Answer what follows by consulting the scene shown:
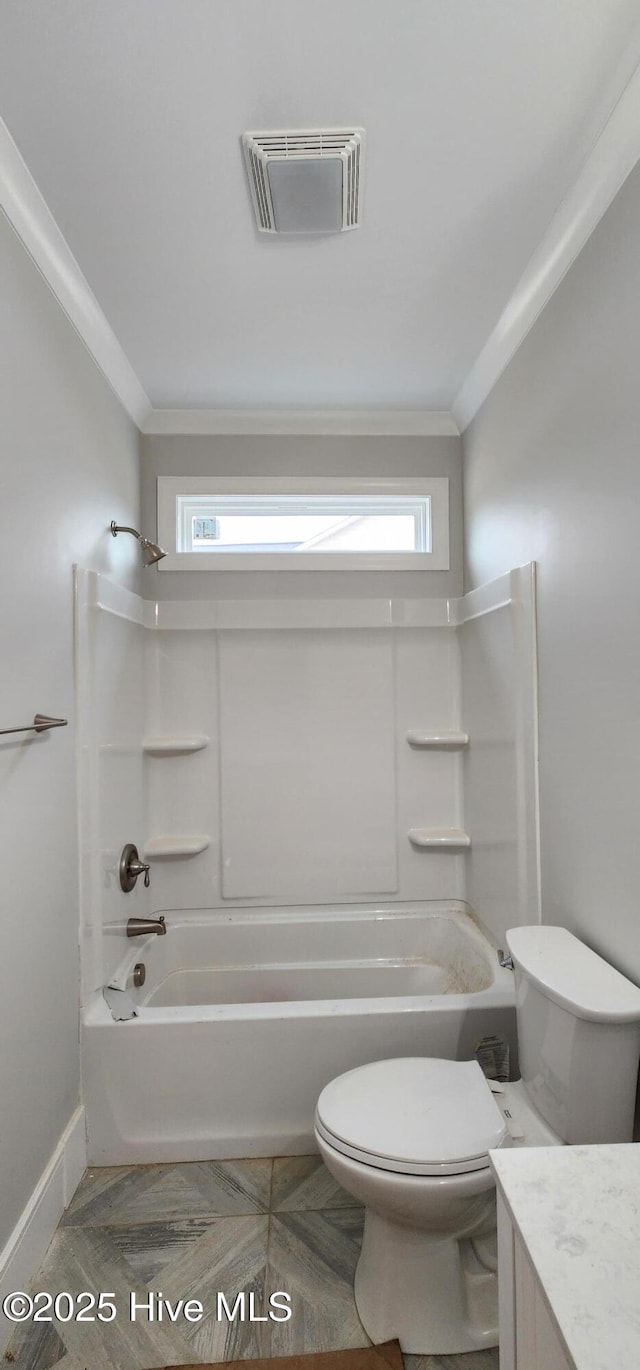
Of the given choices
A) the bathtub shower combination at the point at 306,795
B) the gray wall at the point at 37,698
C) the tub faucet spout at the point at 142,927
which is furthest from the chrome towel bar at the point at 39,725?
the tub faucet spout at the point at 142,927

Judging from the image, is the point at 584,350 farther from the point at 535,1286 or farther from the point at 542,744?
the point at 535,1286

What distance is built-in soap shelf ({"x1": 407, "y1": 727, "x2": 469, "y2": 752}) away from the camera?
2.62 metres

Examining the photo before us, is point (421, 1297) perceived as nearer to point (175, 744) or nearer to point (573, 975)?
point (573, 975)

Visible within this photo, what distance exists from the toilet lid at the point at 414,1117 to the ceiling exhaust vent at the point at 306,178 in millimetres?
1937

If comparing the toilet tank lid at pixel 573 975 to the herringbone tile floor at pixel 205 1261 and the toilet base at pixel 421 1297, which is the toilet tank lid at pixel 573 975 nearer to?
the toilet base at pixel 421 1297

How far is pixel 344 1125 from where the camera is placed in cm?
138

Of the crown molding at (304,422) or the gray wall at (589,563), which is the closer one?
the gray wall at (589,563)

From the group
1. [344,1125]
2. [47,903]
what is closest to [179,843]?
[47,903]

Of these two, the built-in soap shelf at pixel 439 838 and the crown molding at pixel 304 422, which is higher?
the crown molding at pixel 304 422

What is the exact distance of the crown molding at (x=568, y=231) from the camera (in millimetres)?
1269

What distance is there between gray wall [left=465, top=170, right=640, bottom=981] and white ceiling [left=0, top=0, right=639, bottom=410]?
0.72ft

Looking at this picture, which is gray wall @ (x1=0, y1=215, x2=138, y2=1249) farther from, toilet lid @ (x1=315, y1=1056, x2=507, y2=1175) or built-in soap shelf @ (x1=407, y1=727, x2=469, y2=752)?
built-in soap shelf @ (x1=407, y1=727, x2=469, y2=752)

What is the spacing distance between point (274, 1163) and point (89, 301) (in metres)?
2.39

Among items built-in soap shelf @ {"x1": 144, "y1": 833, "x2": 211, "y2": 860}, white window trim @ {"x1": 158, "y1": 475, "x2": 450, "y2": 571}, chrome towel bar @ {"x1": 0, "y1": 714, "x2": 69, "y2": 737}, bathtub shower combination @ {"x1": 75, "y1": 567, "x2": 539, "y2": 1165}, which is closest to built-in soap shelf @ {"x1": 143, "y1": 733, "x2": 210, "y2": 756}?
bathtub shower combination @ {"x1": 75, "y1": 567, "x2": 539, "y2": 1165}
